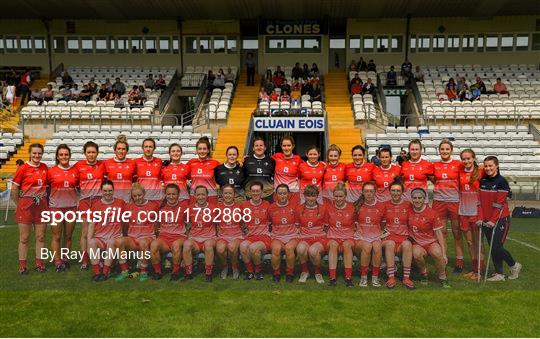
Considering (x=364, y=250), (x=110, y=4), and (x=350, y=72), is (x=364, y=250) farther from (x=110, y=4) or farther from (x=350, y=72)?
(x=110, y=4)

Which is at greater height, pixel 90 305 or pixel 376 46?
pixel 376 46

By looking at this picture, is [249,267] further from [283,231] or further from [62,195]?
[62,195]

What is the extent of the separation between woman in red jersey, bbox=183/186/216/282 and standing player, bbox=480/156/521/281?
360 cm

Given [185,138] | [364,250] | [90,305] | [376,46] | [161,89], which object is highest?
[376,46]

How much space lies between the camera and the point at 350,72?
25641 millimetres

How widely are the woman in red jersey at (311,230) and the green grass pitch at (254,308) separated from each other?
0.34 metres

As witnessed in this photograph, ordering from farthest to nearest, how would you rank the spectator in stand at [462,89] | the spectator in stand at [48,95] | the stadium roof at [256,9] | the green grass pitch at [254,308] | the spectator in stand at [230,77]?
1. the spectator in stand at [230,77]
2. the stadium roof at [256,9]
3. the spectator in stand at [48,95]
4. the spectator in stand at [462,89]
5. the green grass pitch at [254,308]

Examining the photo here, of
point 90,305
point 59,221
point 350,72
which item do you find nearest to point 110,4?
point 350,72

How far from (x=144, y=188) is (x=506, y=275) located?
4.95 metres

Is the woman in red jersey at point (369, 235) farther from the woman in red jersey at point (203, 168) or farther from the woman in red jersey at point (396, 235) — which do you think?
the woman in red jersey at point (203, 168)

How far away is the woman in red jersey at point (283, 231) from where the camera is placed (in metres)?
6.57

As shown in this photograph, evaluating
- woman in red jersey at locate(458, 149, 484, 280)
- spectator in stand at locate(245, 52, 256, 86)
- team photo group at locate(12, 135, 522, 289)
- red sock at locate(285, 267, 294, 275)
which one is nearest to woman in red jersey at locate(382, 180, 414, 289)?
team photo group at locate(12, 135, 522, 289)

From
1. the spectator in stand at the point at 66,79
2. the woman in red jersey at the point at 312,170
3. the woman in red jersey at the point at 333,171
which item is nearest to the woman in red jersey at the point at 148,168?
the woman in red jersey at the point at 312,170

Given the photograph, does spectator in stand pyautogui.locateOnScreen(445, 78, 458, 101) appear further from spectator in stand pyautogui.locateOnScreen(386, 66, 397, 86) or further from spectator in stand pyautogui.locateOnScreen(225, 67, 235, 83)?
spectator in stand pyautogui.locateOnScreen(225, 67, 235, 83)
